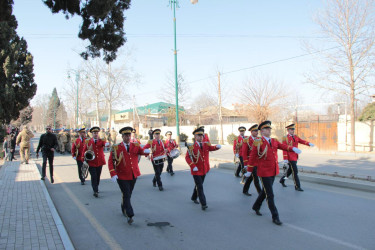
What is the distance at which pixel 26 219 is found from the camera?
19.5 feet

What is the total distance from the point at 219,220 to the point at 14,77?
2273 cm

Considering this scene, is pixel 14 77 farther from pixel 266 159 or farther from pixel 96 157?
pixel 266 159

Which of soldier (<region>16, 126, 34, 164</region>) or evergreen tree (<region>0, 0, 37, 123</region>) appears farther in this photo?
evergreen tree (<region>0, 0, 37, 123</region>)

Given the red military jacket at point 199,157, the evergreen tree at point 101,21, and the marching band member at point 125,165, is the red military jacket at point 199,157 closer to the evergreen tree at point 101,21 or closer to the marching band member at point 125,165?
the marching band member at point 125,165

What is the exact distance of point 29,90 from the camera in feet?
79.9

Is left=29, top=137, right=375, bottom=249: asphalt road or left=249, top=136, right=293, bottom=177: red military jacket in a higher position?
left=249, top=136, right=293, bottom=177: red military jacket

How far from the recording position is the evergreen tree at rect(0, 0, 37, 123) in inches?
798

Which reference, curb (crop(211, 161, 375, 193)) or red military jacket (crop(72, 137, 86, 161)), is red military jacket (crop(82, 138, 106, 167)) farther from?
curb (crop(211, 161, 375, 193))

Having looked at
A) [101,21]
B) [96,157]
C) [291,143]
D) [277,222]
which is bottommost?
[277,222]

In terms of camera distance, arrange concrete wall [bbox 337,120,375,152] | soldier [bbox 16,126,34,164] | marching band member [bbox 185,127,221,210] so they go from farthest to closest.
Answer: concrete wall [bbox 337,120,375,152], soldier [bbox 16,126,34,164], marching band member [bbox 185,127,221,210]

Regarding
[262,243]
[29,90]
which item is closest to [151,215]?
[262,243]

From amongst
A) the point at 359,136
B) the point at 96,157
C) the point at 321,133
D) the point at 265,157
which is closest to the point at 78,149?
the point at 96,157

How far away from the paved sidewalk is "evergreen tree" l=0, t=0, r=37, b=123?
39.2ft

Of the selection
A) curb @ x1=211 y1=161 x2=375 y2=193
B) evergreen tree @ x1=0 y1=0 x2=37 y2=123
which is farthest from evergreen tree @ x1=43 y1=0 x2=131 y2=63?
evergreen tree @ x1=0 y1=0 x2=37 y2=123
